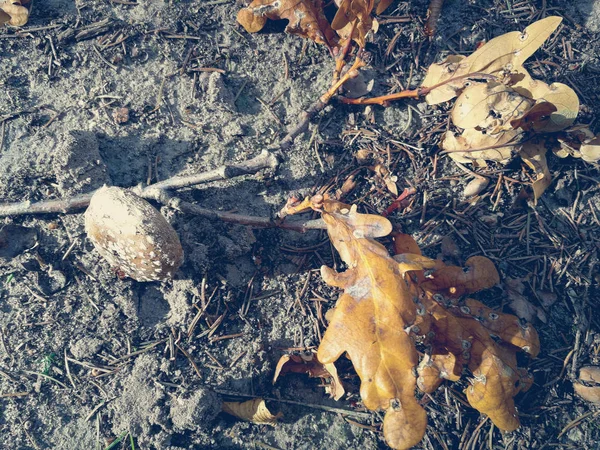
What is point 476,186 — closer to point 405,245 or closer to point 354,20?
point 405,245

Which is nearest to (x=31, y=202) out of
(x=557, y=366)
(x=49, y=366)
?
(x=49, y=366)

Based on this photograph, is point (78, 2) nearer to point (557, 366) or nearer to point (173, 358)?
point (173, 358)

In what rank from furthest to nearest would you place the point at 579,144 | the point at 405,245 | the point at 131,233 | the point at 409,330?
the point at 579,144 < the point at 405,245 < the point at 131,233 < the point at 409,330

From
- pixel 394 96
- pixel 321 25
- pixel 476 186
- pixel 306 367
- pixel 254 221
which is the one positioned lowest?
pixel 306 367

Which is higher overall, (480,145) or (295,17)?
(295,17)

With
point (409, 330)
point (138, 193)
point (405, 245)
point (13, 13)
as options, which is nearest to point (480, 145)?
point (405, 245)

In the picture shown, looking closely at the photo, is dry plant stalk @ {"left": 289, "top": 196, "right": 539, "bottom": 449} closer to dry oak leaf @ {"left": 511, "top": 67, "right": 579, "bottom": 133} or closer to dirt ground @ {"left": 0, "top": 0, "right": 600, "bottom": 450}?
dirt ground @ {"left": 0, "top": 0, "right": 600, "bottom": 450}
